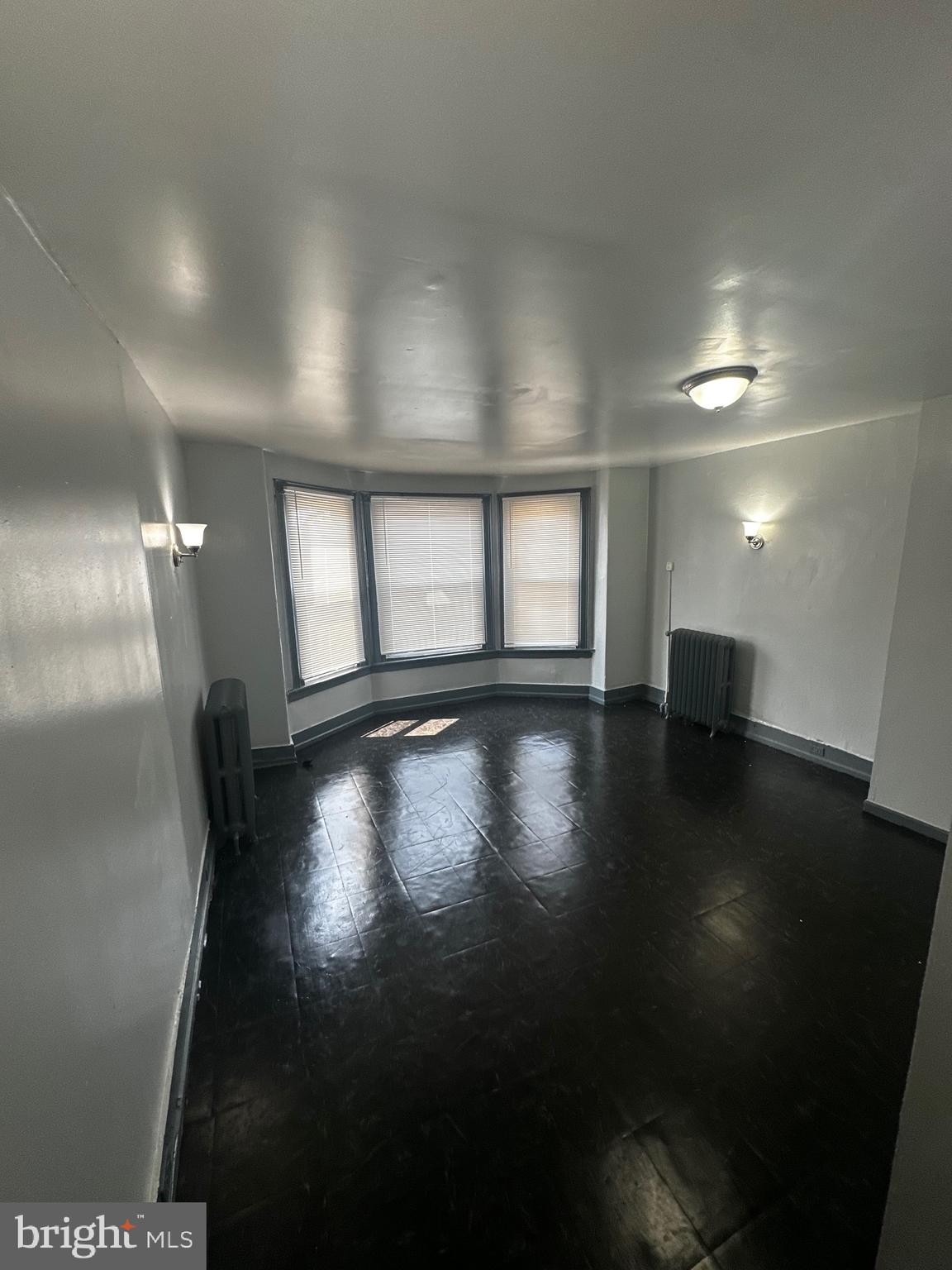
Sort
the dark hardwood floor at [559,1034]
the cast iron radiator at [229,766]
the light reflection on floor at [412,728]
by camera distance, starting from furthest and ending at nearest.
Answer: the light reflection on floor at [412,728]
the cast iron radiator at [229,766]
the dark hardwood floor at [559,1034]

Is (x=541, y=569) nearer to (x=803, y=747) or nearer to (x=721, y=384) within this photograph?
(x=803, y=747)

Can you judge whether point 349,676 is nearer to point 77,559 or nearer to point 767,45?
point 77,559

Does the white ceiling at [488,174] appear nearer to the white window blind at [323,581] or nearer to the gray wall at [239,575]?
the gray wall at [239,575]

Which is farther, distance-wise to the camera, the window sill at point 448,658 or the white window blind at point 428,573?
the white window blind at point 428,573

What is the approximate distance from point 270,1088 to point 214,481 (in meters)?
3.59

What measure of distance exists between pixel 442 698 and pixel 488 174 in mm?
4952

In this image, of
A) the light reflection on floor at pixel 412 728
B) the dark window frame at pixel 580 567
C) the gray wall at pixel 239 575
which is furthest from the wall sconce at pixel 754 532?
the gray wall at pixel 239 575

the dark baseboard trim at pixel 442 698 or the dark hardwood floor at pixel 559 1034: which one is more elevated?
the dark baseboard trim at pixel 442 698

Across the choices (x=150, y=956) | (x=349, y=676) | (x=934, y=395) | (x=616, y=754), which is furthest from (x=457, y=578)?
(x=150, y=956)

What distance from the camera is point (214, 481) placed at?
3.72 m

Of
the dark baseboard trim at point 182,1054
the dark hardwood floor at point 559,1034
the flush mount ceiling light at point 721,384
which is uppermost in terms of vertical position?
the flush mount ceiling light at point 721,384

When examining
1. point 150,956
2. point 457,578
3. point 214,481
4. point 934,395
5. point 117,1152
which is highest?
point 934,395

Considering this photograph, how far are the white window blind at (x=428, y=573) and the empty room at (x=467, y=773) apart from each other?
1271 millimetres

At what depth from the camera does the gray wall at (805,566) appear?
341cm
